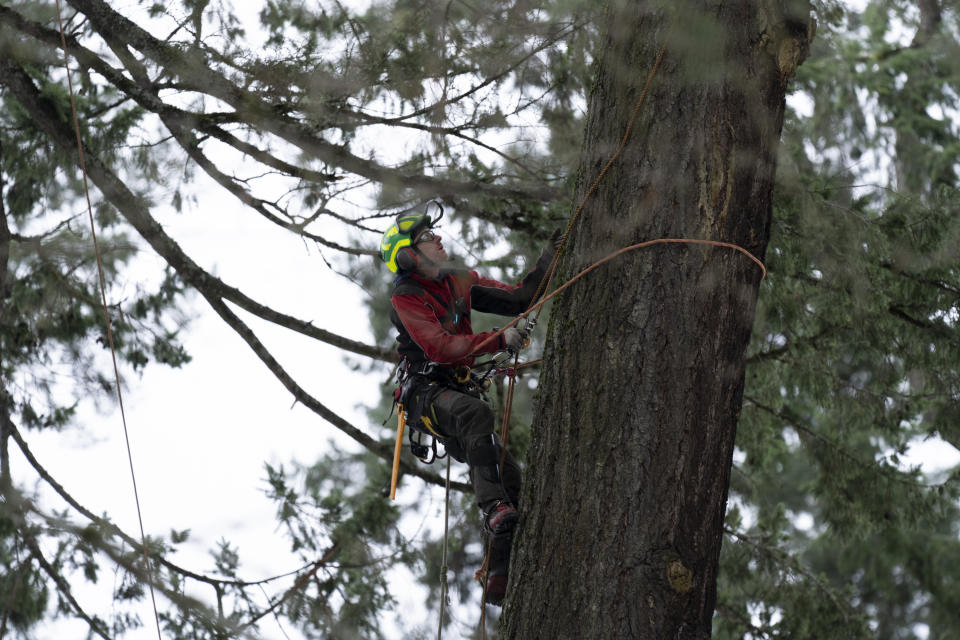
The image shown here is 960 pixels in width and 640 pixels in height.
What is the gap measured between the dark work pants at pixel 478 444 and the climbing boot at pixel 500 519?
0.04m

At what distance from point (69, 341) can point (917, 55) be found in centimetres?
1153

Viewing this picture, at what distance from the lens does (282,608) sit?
5555 mm

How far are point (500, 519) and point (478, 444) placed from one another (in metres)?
0.33

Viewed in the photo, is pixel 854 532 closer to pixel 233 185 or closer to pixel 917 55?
pixel 233 185

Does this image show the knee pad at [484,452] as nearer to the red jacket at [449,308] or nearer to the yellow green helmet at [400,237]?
the red jacket at [449,308]

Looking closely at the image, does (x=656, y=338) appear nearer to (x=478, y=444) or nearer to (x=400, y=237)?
(x=478, y=444)

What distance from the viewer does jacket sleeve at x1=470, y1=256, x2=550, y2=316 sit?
394 centimetres

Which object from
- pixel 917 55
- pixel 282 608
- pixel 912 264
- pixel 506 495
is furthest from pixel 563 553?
pixel 917 55

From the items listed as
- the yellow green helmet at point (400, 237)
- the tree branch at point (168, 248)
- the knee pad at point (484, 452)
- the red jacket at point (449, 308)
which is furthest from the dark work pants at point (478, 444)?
the tree branch at point (168, 248)

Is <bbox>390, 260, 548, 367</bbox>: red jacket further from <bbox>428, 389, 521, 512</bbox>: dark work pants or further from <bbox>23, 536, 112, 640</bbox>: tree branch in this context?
<bbox>23, 536, 112, 640</bbox>: tree branch

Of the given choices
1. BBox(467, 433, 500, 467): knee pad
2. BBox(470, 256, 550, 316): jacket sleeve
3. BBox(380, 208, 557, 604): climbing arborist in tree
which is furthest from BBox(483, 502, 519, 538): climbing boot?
BBox(470, 256, 550, 316): jacket sleeve

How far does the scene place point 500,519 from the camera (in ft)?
10.4

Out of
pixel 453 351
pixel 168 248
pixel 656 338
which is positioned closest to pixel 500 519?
pixel 453 351

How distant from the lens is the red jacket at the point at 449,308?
11.5 ft
